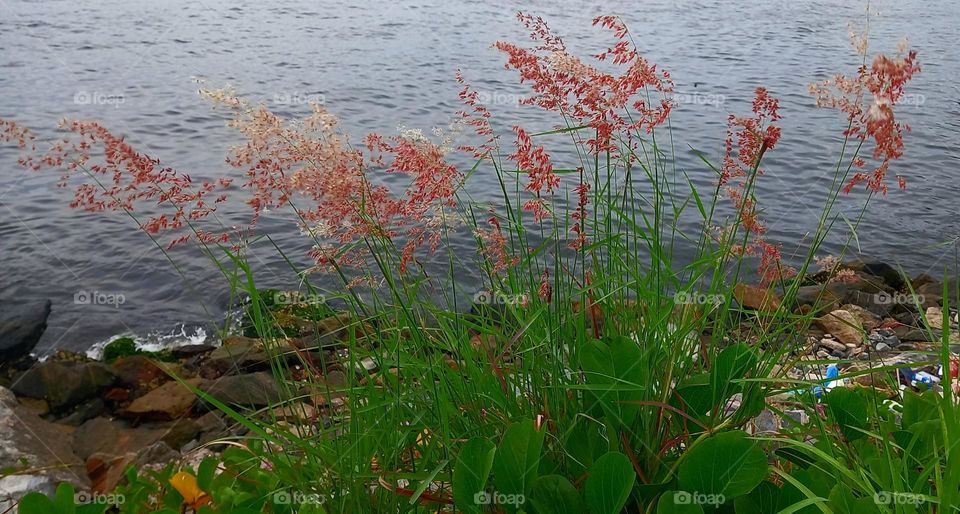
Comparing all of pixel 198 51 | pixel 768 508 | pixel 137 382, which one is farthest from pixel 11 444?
pixel 198 51

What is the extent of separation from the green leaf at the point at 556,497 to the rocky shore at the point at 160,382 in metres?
1.96

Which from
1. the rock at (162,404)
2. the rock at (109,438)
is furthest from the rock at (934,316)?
the rock at (109,438)

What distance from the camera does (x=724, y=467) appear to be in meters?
2.12

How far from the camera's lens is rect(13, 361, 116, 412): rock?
235 inches

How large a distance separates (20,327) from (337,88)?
7.98 metres

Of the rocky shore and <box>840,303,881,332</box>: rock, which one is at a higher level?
the rocky shore

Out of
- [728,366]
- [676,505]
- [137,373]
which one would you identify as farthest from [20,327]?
[676,505]

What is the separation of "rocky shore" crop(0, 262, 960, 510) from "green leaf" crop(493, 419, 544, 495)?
1900 millimetres

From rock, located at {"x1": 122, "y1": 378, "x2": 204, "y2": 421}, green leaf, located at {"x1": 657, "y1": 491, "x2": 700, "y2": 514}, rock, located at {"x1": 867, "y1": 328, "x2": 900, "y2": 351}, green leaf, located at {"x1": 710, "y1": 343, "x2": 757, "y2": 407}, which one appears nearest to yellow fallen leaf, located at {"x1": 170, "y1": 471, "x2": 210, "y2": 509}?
green leaf, located at {"x1": 657, "y1": 491, "x2": 700, "y2": 514}

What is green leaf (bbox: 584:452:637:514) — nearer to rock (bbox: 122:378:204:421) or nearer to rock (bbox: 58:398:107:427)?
rock (bbox: 122:378:204:421)

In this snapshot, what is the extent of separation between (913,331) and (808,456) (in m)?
4.57

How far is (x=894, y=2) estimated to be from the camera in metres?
26.0

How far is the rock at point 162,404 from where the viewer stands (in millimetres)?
5754

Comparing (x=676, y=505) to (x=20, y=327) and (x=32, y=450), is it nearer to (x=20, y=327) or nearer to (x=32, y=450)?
(x=32, y=450)
